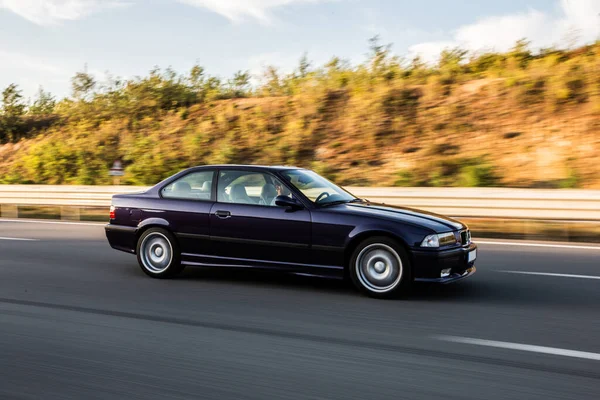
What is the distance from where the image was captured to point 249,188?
753 centimetres

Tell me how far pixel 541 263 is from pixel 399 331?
4036 millimetres

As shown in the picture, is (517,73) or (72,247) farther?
(517,73)

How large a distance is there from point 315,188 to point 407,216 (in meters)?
1.20

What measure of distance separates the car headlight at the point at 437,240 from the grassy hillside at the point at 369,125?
8.27 m

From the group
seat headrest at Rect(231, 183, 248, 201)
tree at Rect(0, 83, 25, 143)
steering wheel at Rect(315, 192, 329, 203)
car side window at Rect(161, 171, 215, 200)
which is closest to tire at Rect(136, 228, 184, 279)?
car side window at Rect(161, 171, 215, 200)

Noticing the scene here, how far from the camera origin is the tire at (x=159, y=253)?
777 cm

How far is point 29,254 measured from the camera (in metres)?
9.73

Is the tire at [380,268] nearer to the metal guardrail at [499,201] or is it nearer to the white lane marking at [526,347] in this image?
the white lane marking at [526,347]

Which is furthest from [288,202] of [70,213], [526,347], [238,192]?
[70,213]

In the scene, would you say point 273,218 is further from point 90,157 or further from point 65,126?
point 65,126

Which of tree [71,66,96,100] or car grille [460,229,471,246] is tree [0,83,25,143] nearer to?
tree [71,66,96,100]

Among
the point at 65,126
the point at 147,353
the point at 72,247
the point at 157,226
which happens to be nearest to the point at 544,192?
the point at 157,226

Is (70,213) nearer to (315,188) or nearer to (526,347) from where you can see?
(315,188)

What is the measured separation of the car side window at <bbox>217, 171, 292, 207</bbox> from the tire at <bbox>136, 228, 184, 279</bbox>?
0.81m
